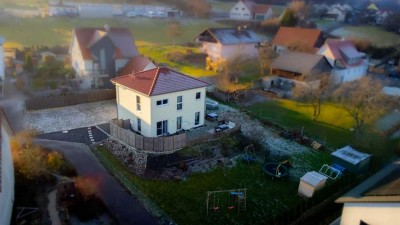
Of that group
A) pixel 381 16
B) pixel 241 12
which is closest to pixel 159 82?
pixel 381 16

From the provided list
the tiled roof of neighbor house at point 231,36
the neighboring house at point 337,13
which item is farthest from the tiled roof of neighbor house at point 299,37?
the neighboring house at point 337,13

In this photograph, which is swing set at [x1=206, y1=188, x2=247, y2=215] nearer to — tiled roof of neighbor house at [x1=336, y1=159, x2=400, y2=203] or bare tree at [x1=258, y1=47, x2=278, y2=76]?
tiled roof of neighbor house at [x1=336, y1=159, x2=400, y2=203]

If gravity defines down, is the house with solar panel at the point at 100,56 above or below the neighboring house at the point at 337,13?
below

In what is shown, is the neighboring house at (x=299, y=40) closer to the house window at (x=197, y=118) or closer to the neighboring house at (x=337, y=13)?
the neighboring house at (x=337, y=13)

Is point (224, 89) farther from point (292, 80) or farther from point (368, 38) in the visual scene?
point (368, 38)

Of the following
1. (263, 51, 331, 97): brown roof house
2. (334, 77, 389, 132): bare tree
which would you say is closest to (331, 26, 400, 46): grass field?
(263, 51, 331, 97): brown roof house

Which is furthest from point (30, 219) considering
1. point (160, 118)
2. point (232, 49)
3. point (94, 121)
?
point (232, 49)

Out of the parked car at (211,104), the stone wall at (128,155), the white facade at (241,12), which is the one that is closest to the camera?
the stone wall at (128,155)

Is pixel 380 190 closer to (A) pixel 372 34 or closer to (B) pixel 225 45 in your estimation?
(B) pixel 225 45
